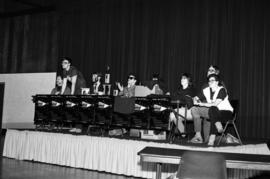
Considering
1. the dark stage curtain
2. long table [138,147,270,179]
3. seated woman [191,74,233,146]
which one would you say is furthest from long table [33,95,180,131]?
the dark stage curtain

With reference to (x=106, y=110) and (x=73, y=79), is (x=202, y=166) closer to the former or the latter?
(x=106, y=110)

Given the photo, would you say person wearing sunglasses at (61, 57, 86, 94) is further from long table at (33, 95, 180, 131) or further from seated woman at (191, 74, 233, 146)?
seated woman at (191, 74, 233, 146)

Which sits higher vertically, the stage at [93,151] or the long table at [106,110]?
the long table at [106,110]

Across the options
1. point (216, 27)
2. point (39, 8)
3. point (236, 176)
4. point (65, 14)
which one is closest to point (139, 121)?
point (236, 176)

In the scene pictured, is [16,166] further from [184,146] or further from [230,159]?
[230,159]

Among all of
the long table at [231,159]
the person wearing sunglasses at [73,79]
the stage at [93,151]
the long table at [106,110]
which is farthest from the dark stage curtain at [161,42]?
the long table at [231,159]

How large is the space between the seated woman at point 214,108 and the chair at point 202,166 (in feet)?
7.84

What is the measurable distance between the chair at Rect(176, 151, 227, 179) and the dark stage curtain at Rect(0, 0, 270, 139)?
4476 mm

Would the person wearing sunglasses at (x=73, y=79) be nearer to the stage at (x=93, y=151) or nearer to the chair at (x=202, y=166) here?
the stage at (x=93, y=151)

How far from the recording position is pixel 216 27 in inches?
293

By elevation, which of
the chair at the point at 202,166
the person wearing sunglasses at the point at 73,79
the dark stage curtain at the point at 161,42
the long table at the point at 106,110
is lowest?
the chair at the point at 202,166

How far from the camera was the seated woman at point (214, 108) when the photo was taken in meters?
5.03

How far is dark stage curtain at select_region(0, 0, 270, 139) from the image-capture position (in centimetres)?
697

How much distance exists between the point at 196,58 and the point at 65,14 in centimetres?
381
